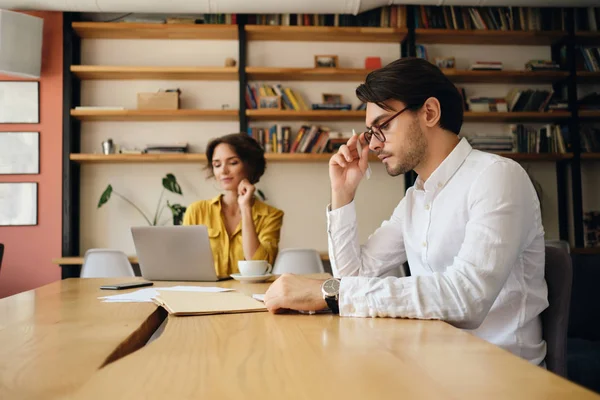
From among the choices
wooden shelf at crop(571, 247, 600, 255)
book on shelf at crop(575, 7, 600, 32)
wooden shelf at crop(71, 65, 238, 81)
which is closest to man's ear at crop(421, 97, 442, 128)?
wooden shelf at crop(71, 65, 238, 81)

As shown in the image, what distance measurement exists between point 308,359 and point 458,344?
0.23 metres

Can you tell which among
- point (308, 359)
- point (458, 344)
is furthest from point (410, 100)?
point (308, 359)

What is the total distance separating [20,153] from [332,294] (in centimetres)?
417

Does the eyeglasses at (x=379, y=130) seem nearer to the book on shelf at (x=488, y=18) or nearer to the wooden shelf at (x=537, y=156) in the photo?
the wooden shelf at (x=537, y=156)

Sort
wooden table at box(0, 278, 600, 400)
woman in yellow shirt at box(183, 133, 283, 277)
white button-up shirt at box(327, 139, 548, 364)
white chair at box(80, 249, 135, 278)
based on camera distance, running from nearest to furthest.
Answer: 1. wooden table at box(0, 278, 600, 400)
2. white button-up shirt at box(327, 139, 548, 364)
3. woman in yellow shirt at box(183, 133, 283, 277)
4. white chair at box(80, 249, 135, 278)

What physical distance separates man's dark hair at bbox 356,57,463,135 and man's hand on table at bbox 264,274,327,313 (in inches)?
23.4

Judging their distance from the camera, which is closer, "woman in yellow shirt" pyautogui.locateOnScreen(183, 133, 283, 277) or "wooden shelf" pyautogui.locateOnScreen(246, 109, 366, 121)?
"woman in yellow shirt" pyautogui.locateOnScreen(183, 133, 283, 277)

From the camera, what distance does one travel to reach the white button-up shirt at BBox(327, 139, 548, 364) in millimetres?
1024

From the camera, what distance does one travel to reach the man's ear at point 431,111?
4.77 feet

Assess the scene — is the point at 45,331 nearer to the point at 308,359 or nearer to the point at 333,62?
the point at 308,359

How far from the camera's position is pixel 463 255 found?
111cm

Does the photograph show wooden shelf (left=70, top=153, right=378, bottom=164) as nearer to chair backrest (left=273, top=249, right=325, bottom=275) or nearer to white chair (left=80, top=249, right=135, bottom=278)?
white chair (left=80, top=249, right=135, bottom=278)

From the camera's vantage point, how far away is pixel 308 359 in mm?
680

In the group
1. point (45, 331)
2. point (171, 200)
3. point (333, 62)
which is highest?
point (333, 62)
